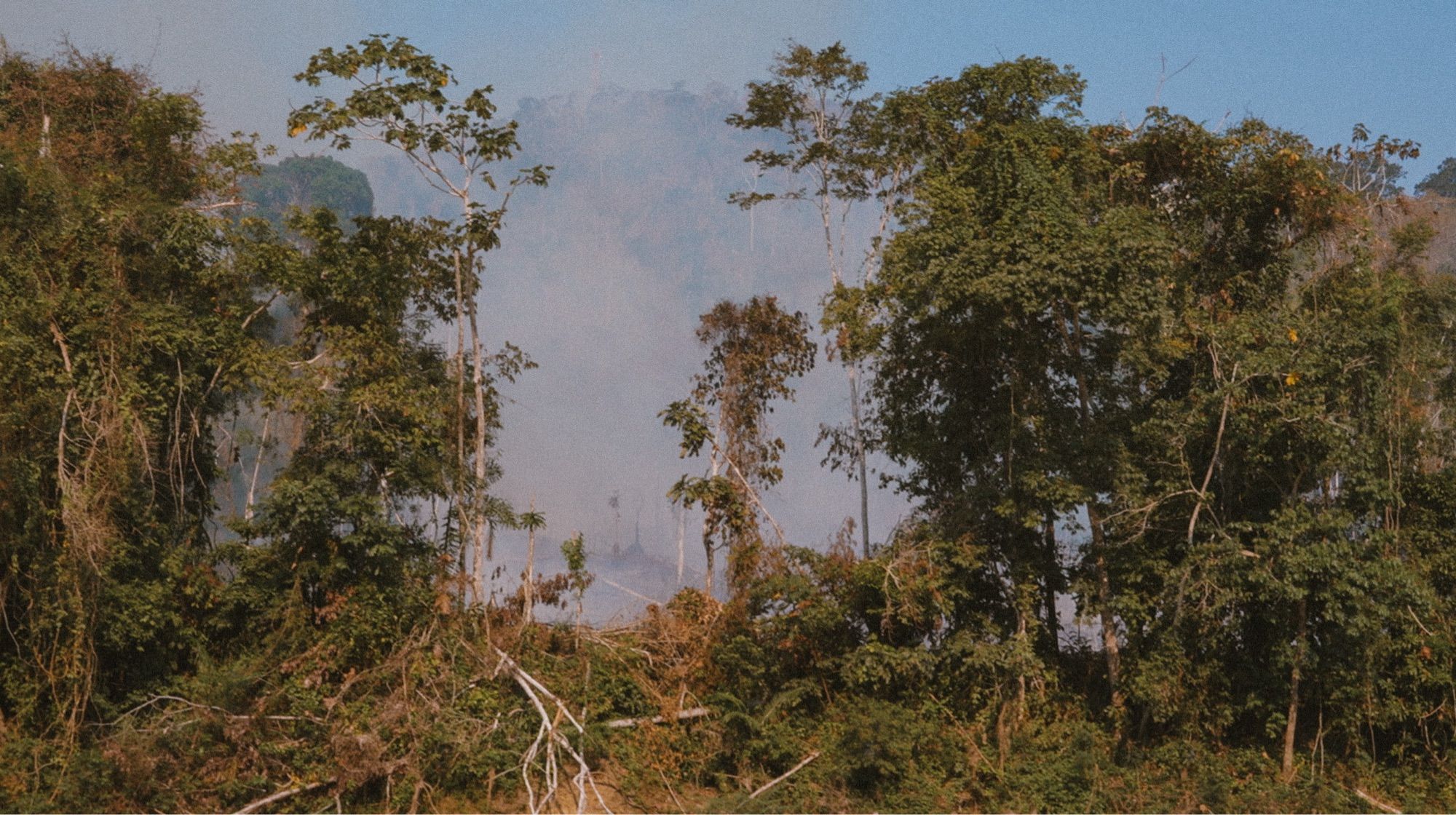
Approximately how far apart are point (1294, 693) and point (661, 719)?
6.54m

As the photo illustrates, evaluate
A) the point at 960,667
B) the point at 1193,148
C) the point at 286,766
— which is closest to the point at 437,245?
the point at 286,766

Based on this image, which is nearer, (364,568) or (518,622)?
(364,568)

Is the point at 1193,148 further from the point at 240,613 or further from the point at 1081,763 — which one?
the point at 240,613

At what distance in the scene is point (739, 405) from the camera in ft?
51.6

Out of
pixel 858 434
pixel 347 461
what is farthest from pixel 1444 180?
pixel 347 461

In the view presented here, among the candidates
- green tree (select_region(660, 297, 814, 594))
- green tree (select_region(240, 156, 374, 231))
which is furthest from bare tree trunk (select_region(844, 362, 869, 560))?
green tree (select_region(240, 156, 374, 231))

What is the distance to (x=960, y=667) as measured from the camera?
1355 cm

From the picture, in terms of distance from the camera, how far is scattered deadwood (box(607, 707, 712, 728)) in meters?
13.3

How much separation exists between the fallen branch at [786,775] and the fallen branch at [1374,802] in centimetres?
540

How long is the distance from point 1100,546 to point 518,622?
6.44 m

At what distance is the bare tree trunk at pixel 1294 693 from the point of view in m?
Result: 12.8

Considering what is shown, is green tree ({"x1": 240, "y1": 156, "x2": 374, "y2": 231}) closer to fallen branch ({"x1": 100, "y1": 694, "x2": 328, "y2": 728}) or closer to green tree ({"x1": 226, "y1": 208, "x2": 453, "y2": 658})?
green tree ({"x1": 226, "y1": 208, "x2": 453, "y2": 658})

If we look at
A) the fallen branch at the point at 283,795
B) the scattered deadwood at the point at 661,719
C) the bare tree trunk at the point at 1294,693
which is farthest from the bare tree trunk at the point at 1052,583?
the fallen branch at the point at 283,795

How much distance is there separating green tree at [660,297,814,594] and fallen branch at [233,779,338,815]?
15.9 ft
